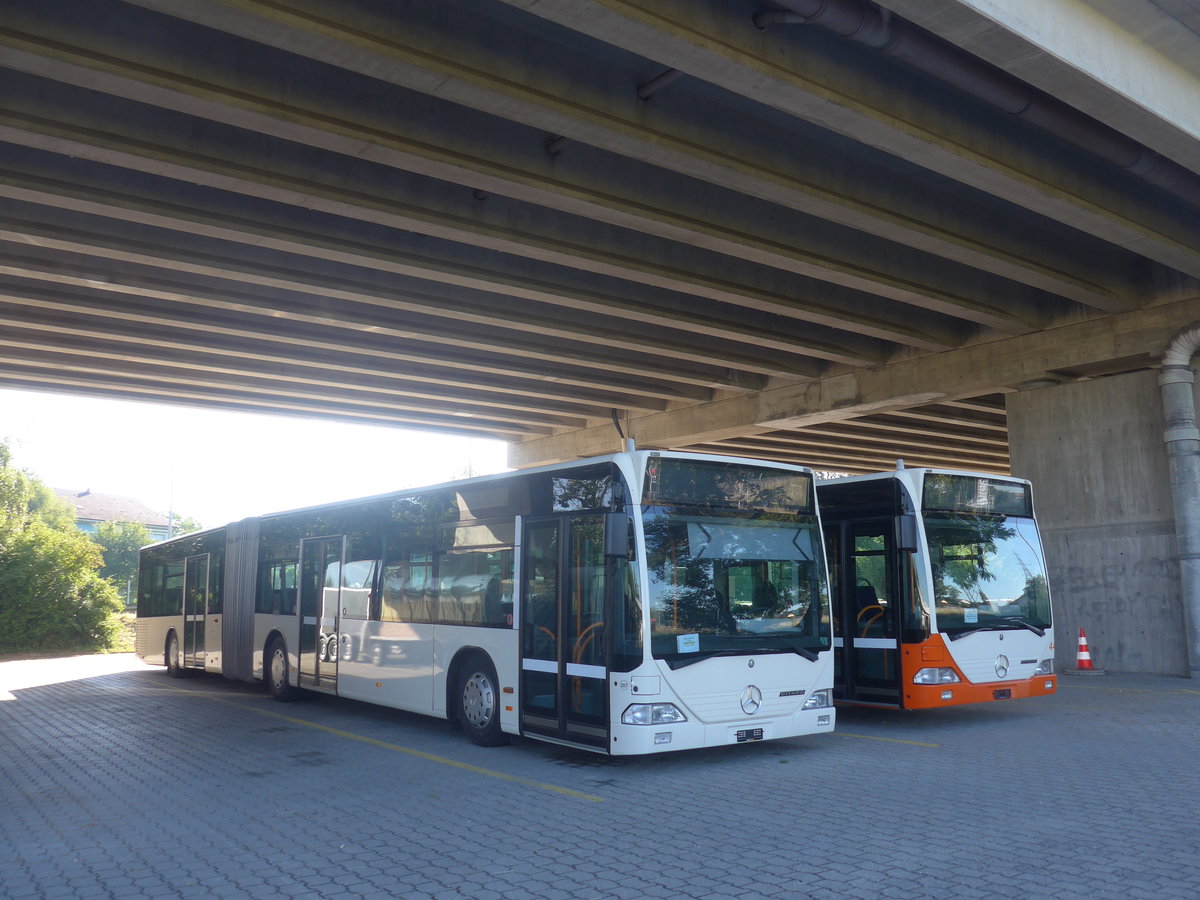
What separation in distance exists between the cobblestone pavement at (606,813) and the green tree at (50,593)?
20.0m

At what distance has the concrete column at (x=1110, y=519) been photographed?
17.5 m

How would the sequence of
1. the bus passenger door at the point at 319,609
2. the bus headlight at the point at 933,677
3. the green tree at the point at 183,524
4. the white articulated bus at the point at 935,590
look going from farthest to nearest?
1. the green tree at the point at 183,524
2. the bus passenger door at the point at 319,609
3. the white articulated bus at the point at 935,590
4. the bus headlight at the point at 933,677

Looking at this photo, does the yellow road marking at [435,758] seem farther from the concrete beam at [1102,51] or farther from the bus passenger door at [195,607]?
the concrete beam at [1102,51]

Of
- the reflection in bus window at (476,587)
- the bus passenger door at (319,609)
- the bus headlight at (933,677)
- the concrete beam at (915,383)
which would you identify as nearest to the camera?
the reflection in bus window at (476,587)

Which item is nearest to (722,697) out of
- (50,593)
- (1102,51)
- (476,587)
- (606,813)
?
(606,813)

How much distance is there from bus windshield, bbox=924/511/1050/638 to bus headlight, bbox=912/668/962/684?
42 cm

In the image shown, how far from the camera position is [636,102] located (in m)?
11.0

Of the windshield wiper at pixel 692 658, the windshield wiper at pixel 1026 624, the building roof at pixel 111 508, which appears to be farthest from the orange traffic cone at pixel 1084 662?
the building roof at pixel 111 508

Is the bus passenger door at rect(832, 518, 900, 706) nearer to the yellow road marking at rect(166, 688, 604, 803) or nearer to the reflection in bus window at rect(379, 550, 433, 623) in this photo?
the yellow road marking at rect(166, 688, 604, 803)

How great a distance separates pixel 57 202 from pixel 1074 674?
695 inches

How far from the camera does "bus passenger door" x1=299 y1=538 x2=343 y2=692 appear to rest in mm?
13562

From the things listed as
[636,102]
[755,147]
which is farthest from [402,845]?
[755,147]

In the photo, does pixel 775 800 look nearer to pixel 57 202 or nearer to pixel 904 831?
pixel 904 831

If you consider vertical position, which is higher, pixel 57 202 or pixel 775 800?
pixel 57 202
